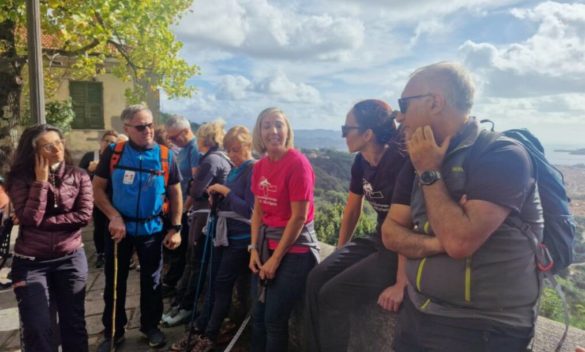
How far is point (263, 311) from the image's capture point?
2.67m

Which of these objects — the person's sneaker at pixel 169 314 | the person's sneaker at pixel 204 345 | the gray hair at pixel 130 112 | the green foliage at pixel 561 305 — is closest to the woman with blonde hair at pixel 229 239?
the person's sneaker at pixel 204 345

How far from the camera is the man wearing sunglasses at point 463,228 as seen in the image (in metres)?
1.39

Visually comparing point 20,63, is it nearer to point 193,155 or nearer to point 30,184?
point 193,155

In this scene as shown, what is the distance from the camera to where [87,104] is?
20.7m

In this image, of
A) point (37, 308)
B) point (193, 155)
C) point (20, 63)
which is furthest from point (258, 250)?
point (20, 63)

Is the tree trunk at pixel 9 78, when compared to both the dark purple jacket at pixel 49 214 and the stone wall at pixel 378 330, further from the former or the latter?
the stone wall at pixel 378 330

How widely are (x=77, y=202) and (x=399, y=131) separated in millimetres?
2336

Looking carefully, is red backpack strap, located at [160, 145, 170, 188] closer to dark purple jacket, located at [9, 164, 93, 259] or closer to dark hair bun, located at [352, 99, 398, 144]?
dark purple jacket, located at [9, 164, 93, 259]

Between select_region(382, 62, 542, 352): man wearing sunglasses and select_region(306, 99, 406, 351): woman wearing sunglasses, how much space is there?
1.70ft

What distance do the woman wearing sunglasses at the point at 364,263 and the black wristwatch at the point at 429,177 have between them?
724 millimetres

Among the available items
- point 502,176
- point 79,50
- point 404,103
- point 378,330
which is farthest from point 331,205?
point 79,50

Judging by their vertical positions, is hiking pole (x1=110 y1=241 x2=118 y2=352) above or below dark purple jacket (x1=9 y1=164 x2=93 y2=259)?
below

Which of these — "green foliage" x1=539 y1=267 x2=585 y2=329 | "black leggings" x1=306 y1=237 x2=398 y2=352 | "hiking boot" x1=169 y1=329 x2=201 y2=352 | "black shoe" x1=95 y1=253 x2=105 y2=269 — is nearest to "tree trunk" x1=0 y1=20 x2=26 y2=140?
"black shoe" x1=95 y1=253 x2=105 y2=269

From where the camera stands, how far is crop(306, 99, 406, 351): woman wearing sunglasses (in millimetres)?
A: 2201
